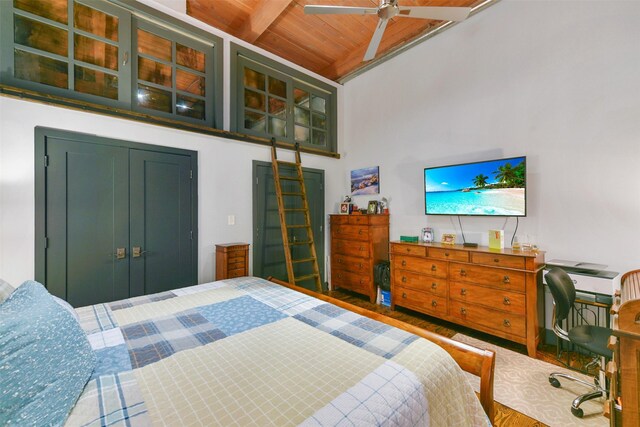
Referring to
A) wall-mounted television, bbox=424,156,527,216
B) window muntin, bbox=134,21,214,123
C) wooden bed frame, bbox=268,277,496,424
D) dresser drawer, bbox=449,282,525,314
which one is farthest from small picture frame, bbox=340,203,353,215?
wooden bed frame, bbox=268,277,496,424

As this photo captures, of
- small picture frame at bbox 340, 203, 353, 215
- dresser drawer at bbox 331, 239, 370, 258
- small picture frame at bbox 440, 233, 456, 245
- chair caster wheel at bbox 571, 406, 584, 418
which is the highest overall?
small picture frame at bbox 340, 203, 353, 215

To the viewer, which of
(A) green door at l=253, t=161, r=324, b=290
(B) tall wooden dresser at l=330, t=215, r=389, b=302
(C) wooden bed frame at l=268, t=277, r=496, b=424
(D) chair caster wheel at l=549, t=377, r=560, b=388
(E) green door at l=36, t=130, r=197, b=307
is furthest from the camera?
(B) tall wooden dresser at l=330, t=215, r=389, b=302

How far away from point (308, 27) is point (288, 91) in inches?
32.9

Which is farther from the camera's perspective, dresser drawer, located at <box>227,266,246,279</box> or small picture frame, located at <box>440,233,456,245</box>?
small picture frame, located at <box>440,233,456,245</box>

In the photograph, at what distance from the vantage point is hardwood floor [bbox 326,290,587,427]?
162 cm

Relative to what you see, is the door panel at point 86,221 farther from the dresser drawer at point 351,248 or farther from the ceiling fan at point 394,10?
the dresser drawer at point 351,248

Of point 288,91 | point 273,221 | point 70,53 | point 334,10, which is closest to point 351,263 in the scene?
point 273,221

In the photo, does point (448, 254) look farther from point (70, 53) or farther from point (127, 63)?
point (70, 53)

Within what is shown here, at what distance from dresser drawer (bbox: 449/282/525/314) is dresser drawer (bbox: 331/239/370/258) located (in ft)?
3.92

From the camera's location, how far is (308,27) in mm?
3373

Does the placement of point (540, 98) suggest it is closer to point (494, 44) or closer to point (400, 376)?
point (494, 44)

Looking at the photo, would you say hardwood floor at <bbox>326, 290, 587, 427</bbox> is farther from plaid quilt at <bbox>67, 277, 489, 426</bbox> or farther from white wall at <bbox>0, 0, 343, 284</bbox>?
white wall at <bbox>0, 0, 343, 284</bbox>

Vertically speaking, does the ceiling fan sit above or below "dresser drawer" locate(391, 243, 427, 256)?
above

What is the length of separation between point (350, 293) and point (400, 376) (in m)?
3.17
